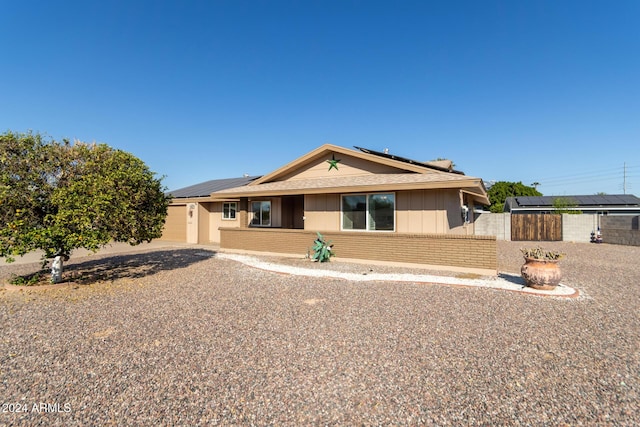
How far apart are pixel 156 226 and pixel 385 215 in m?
7.58

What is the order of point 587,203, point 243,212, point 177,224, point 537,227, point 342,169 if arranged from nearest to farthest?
point 342,169 → point 243,212 → point 177,224 → point 537,227 → point 587,203

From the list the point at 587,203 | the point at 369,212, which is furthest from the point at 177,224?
the point at 587,203

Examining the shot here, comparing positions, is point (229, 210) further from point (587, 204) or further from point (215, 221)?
point (587, 204)

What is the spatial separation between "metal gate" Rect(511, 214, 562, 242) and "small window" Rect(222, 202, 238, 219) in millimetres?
18708

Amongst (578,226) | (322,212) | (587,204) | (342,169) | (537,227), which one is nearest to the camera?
(322,212)

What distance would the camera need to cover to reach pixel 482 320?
5121mm

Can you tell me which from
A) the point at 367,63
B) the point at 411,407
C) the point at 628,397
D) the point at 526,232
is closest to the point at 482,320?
the point at 628,397

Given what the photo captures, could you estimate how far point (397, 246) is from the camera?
10312 millimetres

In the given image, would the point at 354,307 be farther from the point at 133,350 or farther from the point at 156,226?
the point at 156,226

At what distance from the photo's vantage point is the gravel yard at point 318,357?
9.20 ft

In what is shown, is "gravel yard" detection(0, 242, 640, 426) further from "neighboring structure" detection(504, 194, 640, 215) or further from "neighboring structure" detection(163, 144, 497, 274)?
"neighboring structure" detection(504, 194, 640, 215)

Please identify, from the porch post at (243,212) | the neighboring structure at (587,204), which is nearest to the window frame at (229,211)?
the porch post at (243,212)

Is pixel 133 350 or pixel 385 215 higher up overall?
pixel 385 215

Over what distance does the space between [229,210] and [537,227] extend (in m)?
20.4
